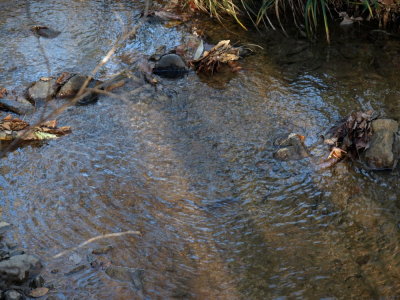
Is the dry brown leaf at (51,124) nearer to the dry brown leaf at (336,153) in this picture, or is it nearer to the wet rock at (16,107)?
the wet rock at (16,107)

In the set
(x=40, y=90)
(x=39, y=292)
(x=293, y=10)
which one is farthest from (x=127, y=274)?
(x=293, y=10)

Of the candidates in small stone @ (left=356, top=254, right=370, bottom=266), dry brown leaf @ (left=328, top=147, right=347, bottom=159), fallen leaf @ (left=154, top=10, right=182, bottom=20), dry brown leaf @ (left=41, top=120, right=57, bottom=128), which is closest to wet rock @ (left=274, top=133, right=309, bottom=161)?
dry brown leaf @ (left=328, top=147, right=347, bottom=159)

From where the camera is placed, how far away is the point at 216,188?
148 inches

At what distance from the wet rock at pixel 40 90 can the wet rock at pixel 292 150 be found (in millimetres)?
2270

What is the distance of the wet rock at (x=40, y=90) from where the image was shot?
4926 mm

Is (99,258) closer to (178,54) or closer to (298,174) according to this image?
(298,174)

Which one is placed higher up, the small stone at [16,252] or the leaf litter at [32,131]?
the small stone at [16,252]

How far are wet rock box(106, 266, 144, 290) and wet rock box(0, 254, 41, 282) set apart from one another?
1.38 ft

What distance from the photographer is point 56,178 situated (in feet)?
12.5

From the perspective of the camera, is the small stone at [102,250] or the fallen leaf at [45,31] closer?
the small stone at [102,250]

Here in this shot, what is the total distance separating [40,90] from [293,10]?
325 centimetres

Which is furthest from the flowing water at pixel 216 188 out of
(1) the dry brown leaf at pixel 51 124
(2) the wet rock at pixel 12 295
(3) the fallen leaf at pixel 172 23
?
(3) the fallen leaf at pixel 172 23

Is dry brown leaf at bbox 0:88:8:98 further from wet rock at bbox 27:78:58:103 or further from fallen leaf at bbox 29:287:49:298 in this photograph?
fallen leaf at bbox 29:287:49:298

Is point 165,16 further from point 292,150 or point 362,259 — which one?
point 362,259
